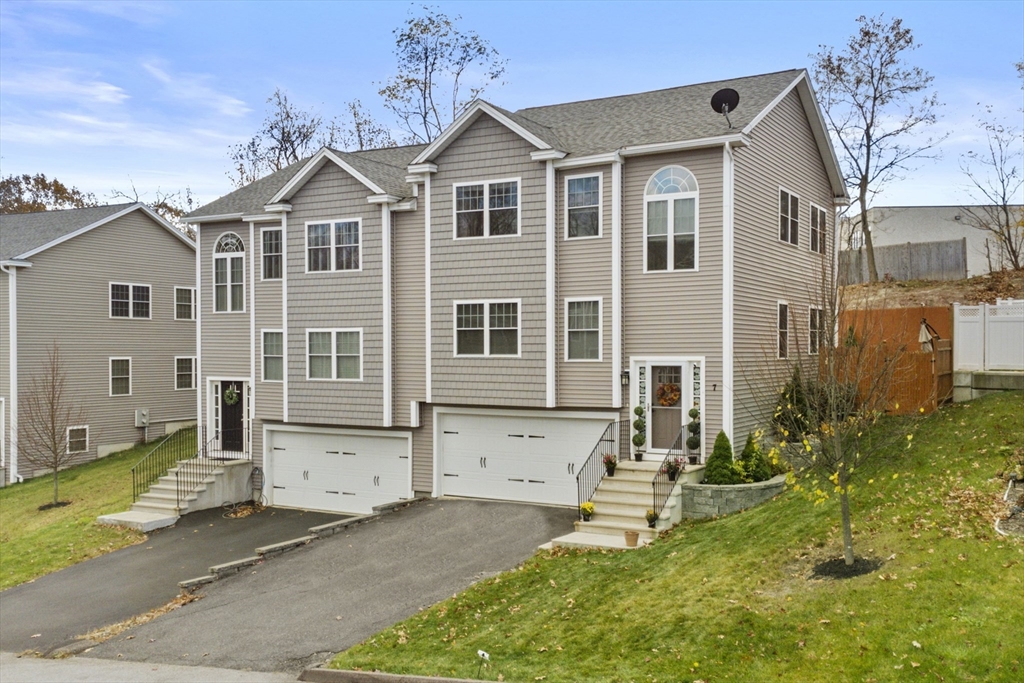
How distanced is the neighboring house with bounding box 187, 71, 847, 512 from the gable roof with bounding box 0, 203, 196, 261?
25.9 ft

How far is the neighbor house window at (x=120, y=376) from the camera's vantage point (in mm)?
30562

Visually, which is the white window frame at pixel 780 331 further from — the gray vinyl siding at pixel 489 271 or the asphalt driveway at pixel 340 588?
the asphalt driveway at pixel 340 588

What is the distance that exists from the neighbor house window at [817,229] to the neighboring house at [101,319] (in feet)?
75.2

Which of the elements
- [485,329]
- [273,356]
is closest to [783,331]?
[485,329]

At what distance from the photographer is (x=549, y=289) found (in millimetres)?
19188

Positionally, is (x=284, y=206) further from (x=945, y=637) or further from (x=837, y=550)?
(x=945, y=637)

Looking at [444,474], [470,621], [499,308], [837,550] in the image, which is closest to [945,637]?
[837,550]

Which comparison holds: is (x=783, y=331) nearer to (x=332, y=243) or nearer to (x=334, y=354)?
(x=334, y=354)

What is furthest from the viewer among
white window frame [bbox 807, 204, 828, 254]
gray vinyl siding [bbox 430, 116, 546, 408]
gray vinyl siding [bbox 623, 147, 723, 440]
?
white window frame [bbox 807, 204, 828, 254]

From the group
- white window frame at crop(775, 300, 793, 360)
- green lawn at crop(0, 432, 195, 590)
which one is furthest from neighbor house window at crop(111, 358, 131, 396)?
white window frame at crop(775, 300, 793, 360)

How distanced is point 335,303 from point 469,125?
5856 millimetres

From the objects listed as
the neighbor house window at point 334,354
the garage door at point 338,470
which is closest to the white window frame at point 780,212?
the garage door at point 338,470

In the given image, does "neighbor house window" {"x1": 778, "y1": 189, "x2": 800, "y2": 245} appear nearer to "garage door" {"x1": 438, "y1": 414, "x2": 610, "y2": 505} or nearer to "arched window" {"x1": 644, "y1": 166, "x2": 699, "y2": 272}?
"arched window" {"x1": 644, "y1": 166, "x2": 699, "y2": 272}

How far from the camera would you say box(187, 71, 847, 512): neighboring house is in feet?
60.0
